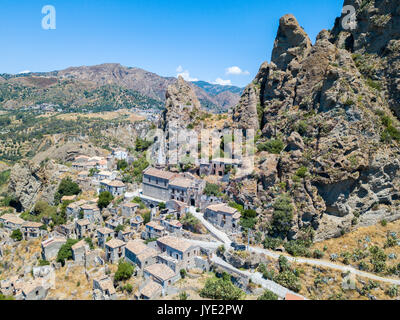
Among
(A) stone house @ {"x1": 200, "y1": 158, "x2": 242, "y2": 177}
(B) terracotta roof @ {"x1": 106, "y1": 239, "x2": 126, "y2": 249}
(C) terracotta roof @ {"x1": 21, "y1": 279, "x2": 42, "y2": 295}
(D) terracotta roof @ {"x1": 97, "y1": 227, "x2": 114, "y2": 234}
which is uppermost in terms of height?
(A) stone house @ {"x1": 200, "y1": 158, "x2": 242, "y2": 177}

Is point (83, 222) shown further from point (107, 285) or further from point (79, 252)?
point (107, 285)

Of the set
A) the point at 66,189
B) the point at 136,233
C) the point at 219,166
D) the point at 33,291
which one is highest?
the point at 219,166

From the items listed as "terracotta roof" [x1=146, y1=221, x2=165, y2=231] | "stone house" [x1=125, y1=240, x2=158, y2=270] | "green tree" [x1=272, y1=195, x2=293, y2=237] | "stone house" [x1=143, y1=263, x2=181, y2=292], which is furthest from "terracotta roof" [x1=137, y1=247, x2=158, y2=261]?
"green tree" [x1=272, y1=195, x2=293, y2=237]

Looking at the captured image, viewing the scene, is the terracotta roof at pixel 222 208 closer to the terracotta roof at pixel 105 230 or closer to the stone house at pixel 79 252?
the terracotta roof at pixel 105 230

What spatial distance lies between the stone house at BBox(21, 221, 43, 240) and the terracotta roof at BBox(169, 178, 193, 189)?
26.6 m

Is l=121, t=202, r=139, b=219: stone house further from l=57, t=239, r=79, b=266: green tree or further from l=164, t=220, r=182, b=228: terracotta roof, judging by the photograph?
l=57, t=239, r=79, b=266: green tree

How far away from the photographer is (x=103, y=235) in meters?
47.1

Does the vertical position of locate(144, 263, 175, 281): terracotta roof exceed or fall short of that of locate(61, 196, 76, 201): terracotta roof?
it falls short

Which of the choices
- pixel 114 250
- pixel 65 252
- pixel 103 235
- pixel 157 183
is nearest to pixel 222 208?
pixel 157 183

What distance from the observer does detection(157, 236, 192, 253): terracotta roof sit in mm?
40094

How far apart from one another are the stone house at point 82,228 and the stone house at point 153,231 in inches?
462

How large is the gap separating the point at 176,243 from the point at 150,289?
7830mm

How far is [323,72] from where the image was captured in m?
52.4
